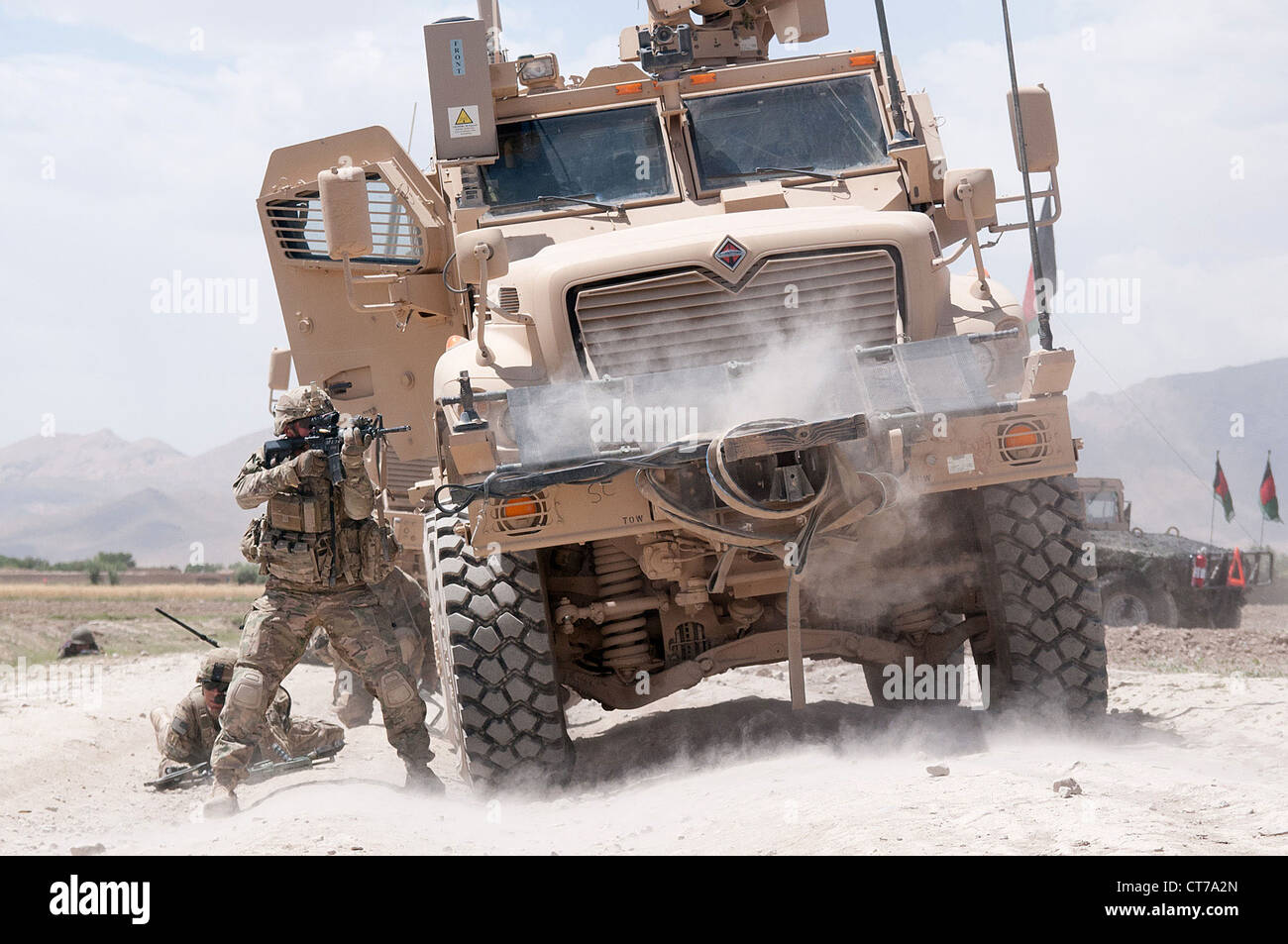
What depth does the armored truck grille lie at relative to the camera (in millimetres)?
5902

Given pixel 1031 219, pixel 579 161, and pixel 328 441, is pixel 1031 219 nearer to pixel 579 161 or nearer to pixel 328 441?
pixel 579 161

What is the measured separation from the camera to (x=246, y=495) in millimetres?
6977

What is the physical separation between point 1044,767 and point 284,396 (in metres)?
3.97

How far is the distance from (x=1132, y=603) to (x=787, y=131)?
33.7 ft

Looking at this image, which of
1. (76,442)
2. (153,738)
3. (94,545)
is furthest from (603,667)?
(76,442)

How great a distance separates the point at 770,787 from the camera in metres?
→ 5.43

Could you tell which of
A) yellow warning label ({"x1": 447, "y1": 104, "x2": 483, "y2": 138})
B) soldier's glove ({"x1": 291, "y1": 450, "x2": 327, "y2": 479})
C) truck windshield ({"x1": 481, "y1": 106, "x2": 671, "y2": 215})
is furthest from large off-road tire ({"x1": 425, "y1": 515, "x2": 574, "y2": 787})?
yellow warning label ({"x1": 447, "y1": 104, "x2": 483, "y2": 138})

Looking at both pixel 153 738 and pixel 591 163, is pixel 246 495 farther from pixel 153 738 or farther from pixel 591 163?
pixel 153 738

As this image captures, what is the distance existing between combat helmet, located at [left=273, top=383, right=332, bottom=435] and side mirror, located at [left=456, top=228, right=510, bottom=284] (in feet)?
3.39

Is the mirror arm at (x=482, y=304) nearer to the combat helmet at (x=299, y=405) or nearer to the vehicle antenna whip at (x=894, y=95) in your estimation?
the combat helmet at (x=299, y=405)

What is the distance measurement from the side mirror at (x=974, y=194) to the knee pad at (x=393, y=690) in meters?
3.40
